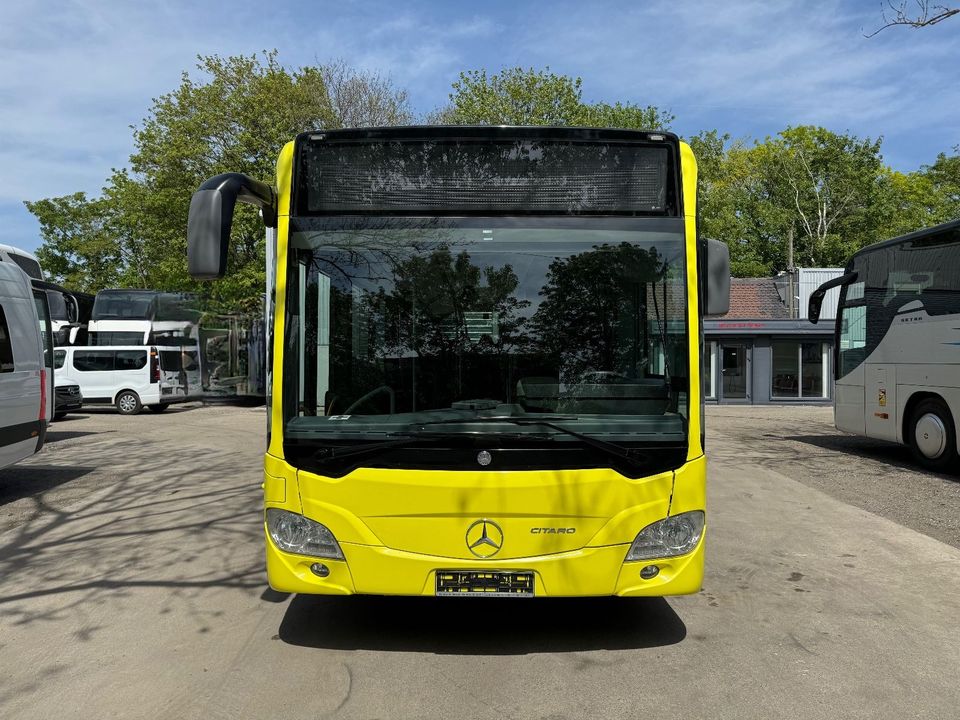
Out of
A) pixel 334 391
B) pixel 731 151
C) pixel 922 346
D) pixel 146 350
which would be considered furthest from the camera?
pixel 731 151

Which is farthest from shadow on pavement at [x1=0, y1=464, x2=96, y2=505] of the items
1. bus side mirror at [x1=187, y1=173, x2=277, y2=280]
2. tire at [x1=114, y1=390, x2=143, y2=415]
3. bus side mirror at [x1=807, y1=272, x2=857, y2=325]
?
tire at [x1=114, y1=390, x2=143, y2=415]

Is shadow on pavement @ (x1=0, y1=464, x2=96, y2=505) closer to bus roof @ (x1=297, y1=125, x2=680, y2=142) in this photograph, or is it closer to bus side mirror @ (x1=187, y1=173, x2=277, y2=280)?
bus side mirror @ (x1=187, y1=173, x2=277, y2=280)

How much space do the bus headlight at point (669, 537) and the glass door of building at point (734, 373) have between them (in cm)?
2811

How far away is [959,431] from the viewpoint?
37.5ft

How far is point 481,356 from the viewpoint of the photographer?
4.40m

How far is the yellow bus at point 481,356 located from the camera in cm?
408

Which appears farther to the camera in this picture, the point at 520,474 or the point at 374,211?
the point at 374,211

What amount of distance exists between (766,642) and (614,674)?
1.08 m

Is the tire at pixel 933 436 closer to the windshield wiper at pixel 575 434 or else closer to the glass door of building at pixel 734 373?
the windshield wiper at pixel 575 434

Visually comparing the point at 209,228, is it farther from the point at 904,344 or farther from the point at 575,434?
Answer: the point at 904,344

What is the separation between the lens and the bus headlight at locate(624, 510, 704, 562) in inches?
163

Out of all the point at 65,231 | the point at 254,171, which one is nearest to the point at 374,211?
the point at 254,171

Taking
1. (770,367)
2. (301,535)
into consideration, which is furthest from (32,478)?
(770,367)

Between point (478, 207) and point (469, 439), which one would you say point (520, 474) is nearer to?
point (469, 439)
